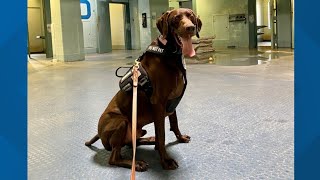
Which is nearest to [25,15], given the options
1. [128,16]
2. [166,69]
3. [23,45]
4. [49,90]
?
[23,45]

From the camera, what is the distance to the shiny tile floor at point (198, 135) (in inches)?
95.2

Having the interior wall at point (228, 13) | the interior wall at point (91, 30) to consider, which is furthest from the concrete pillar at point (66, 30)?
the interior wall at point (228, 13)

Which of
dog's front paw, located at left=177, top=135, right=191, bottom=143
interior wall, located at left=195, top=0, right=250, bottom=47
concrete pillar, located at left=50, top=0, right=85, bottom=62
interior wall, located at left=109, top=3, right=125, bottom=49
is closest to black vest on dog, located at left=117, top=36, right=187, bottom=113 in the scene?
dog's front paw, located at left=177, top=135, right=191, bottom=143

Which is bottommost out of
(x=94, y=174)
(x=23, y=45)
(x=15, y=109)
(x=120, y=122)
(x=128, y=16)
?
(x=94, y=174)

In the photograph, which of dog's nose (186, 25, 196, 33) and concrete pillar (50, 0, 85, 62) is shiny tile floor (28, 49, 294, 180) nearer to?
dog's nose (186, 25, 196, 33)

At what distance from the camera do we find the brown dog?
2.38m

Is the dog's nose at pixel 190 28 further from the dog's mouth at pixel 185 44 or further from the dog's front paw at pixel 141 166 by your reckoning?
the dog's front paw at pixel 141 166

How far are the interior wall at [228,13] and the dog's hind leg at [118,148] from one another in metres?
15.5

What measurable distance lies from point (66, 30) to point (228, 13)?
28.2 ft

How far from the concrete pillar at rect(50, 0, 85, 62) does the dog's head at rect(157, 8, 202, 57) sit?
1091 cm

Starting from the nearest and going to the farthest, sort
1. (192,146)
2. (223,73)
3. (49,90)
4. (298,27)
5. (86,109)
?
(298,27), (192,146), (86,109), (49,90), (223,73)

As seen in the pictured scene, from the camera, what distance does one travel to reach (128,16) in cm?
2162

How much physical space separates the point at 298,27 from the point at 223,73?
22.0ft

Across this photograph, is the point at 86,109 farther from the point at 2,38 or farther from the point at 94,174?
the point at 2,38
